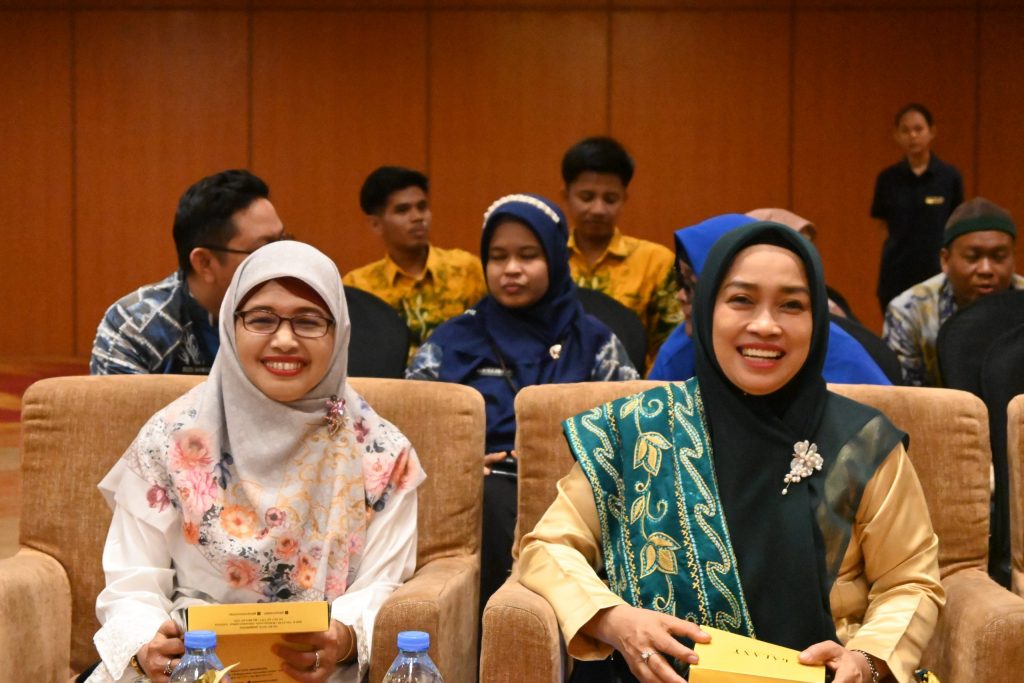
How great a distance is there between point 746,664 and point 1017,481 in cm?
89

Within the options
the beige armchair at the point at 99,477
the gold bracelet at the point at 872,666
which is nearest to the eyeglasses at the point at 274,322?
the beige armchair at the point at 99,477

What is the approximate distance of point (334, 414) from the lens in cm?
259

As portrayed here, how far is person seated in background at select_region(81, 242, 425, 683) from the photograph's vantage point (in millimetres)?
2471

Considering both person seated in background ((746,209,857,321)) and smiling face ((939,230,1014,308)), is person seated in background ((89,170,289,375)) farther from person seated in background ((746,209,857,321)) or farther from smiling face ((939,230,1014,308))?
smiling face ((939,230,1014,308))

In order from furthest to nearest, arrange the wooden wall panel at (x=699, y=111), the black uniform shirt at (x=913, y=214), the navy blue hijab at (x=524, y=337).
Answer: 1. the wooden wall panel at (x=699, y=111)
2. the black uniform shirt at (x=913, y=214)
3. the navy blue hijab at (x=524, y=337)

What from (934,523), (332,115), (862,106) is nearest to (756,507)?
(934,523)

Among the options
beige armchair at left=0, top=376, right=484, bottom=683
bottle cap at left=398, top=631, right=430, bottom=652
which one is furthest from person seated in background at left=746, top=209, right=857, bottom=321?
bottle cap at left=398, top=631, right=430, bottom=652

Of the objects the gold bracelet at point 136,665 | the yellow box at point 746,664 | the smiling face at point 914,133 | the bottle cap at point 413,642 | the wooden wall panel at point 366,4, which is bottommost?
the gold bracelet at point 136,665

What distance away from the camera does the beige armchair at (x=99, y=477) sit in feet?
8.77

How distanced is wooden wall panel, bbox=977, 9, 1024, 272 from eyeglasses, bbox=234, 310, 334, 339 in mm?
6889

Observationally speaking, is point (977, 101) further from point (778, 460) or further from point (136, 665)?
point (136, 665)

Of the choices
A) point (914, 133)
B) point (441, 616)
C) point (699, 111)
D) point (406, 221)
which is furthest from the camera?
point (699, 111)

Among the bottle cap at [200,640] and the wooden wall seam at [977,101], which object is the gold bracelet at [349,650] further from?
the wooden wall seam at [977,101]

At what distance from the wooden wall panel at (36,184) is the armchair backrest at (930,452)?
7.08 m
